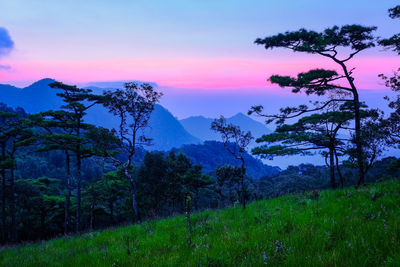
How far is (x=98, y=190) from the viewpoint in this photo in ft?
140

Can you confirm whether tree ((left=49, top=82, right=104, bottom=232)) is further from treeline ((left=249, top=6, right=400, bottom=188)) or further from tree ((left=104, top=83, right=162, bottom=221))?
treeline ((left=249, top=6, right=400, bottom=188))

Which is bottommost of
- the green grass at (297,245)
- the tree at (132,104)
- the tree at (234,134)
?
the green grass at (297,245)

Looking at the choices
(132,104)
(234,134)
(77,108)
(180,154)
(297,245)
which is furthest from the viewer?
(180,154)

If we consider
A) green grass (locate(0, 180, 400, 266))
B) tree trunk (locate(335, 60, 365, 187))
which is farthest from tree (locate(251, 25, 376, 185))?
green grass (locate(0, 180, 400, 266))

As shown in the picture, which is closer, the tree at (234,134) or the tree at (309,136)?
the tree at (309,136)

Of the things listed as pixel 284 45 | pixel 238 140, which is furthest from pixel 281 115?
pixel 284 45

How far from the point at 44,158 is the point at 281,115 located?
159558 mm

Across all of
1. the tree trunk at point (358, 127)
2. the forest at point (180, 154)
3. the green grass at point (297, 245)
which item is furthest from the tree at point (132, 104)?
the green grass at point (297, 245)

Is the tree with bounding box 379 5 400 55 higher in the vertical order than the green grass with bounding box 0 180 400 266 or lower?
higher

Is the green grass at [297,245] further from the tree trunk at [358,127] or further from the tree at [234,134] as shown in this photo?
the tree at [234,134]

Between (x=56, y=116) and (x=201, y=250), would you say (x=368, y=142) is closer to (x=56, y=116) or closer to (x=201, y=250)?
(x=201, y=250)

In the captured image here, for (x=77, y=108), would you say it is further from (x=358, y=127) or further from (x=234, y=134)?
(x=358, y=127)

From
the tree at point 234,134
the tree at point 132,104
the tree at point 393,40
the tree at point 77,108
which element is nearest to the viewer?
the tree at point 393,40

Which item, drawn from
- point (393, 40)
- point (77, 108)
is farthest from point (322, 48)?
point (77, 108)
